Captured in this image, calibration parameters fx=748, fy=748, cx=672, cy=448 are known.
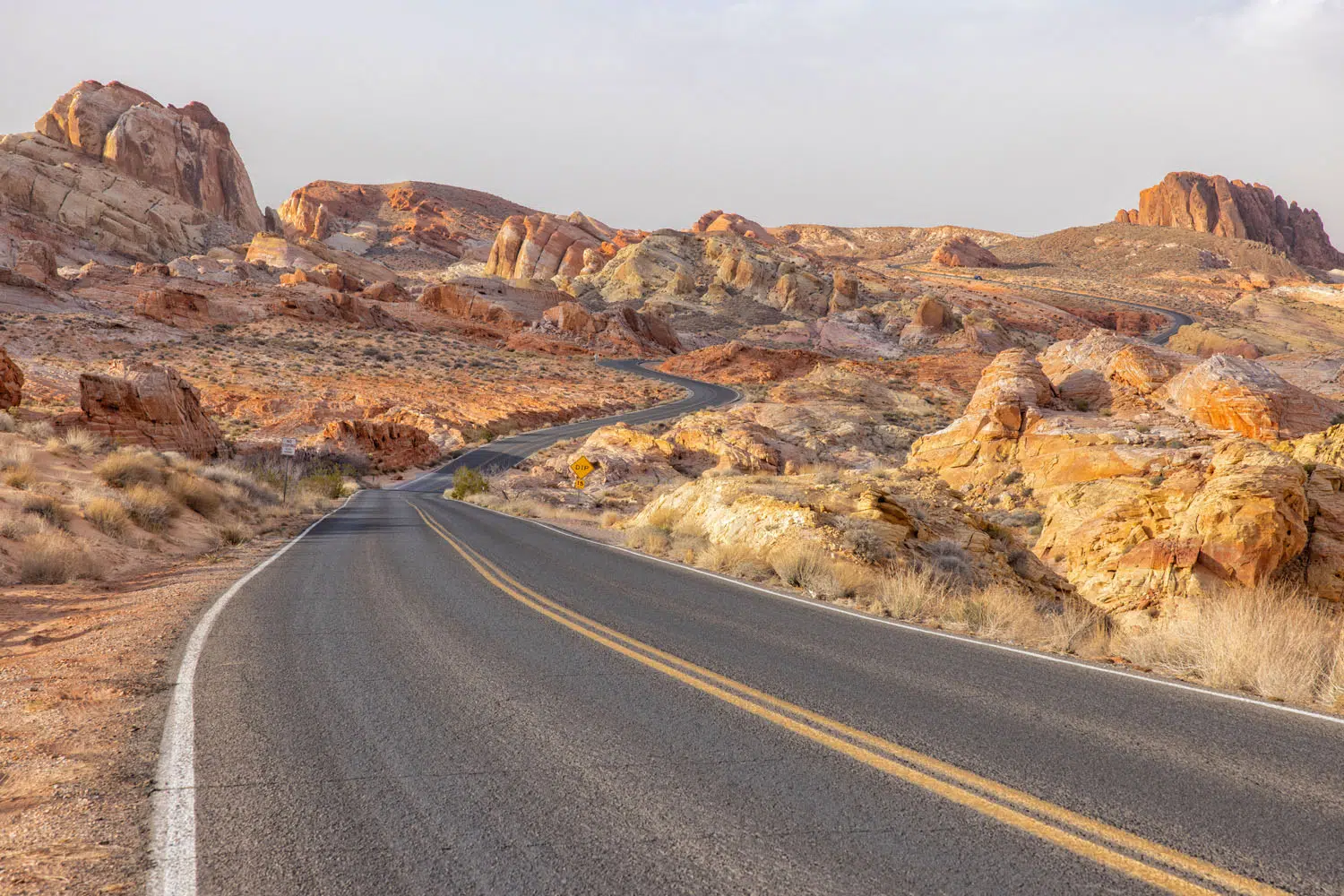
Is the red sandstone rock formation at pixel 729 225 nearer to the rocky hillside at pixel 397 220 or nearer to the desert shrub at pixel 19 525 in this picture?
the rocky hillside at pixel 397 220

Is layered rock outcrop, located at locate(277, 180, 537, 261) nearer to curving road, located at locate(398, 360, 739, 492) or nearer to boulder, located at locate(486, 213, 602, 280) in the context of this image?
boulder, located at locate(486, 213, 602, 280)

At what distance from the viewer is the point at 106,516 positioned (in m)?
13.8

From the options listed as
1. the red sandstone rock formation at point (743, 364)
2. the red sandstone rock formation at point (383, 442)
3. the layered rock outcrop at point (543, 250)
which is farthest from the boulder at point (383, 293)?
the red sandstone rock formation at point (383, 442)

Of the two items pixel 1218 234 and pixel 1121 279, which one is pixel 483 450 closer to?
pixel 1121 279

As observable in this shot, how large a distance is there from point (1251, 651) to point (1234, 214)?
171 metres

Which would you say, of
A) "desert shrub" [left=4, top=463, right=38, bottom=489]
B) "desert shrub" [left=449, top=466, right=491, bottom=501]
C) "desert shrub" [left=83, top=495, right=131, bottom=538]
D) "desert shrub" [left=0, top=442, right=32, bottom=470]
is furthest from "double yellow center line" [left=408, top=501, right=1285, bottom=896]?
"desert shrub" [left=449, top=466, right=491, bottom=501]

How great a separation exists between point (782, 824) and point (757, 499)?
1155 cm

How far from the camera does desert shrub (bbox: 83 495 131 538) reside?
13.6 meters

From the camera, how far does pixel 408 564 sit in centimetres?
1283

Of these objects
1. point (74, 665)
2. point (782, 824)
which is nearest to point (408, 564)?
point (74, 665)

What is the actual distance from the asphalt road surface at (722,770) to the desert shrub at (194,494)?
1210 centimetres

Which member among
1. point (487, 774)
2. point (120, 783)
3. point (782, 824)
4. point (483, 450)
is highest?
point (782, 824)

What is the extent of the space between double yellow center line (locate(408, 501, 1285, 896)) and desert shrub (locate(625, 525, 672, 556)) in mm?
8886

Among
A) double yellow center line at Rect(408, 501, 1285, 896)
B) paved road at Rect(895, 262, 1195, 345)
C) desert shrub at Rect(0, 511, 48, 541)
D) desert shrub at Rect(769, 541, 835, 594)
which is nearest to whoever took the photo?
double yellow center line at Rect(408, 501, 1285, 896)
